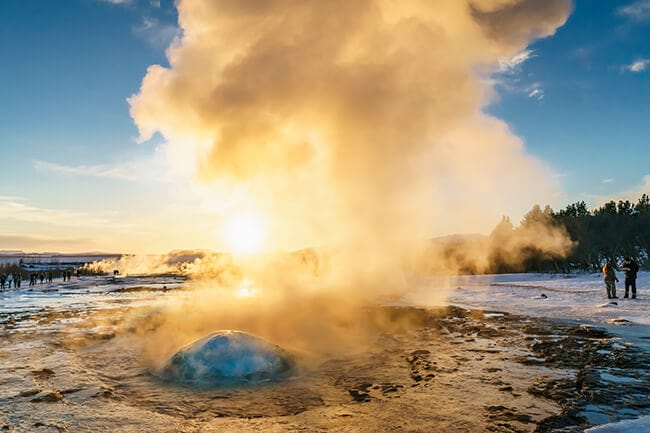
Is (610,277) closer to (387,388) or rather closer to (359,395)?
(387,388)

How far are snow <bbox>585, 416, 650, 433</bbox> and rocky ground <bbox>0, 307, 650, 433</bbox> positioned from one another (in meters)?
0.29

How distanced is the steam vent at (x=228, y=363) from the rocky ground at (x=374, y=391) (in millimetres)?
442

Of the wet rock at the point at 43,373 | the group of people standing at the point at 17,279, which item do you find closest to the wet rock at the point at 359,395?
the wet rock at the point at 43,373

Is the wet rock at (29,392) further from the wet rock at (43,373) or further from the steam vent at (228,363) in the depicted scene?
the steam vent at (228,363)

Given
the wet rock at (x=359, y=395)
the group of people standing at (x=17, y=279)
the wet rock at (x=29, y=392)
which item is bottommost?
the group of people standing at (x=17, y=279)

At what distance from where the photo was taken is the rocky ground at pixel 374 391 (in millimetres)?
5922

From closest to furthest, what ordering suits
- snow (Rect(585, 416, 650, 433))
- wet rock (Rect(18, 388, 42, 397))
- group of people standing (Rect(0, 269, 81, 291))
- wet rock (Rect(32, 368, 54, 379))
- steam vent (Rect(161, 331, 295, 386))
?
snow (Rect(585, 416, 650, 433)) → wet rock (Rect(18, 388, 42, 397)) → steam vent (Rect(161, 331, 295, 386)) → wet rock (Rect(32, 368, 54, 379)) → group of people standing (Rect(0, 269, 81, 291))

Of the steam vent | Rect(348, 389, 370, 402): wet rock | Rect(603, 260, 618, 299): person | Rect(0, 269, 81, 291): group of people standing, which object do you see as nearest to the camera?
Rect(348, 389, 370, 402): wet rock

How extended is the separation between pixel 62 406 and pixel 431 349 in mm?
7738

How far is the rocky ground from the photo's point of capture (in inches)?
233

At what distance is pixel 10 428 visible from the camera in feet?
19.0

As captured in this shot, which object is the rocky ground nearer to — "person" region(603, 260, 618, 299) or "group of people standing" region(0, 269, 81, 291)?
"person" region(603, 260, 618, 299)

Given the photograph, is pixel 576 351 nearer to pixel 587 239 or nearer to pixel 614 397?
pixel 614 397

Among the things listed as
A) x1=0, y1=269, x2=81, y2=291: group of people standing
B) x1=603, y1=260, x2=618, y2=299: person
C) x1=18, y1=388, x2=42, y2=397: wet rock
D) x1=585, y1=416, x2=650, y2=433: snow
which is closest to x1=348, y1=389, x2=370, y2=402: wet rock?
x1=585, y1=416, x2=650, y2=433: snow
